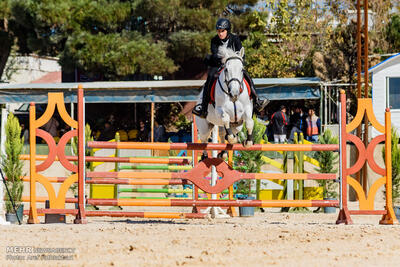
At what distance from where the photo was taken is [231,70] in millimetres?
8750

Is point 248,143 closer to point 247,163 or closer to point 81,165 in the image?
point 81,165

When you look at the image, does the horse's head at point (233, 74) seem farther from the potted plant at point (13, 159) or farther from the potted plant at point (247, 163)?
the potted plant at point (247, 163)

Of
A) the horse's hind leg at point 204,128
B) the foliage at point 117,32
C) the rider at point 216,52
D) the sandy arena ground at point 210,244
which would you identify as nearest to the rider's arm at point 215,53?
the rider at point 216,52

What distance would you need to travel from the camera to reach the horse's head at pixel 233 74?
342 inches

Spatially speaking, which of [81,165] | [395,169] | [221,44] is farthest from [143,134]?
[81,165]

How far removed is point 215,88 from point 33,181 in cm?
254

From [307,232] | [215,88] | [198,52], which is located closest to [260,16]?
[198,52]

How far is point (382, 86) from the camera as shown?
23250mm

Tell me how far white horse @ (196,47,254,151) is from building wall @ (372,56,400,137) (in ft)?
48.2

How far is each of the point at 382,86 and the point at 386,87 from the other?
126 millimetres

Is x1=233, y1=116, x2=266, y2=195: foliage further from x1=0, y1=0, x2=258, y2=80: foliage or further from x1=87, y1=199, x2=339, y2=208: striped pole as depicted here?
x1=0, y1=0, x2=258, y2=80: foliage

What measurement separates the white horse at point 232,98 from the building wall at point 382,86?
578 inches

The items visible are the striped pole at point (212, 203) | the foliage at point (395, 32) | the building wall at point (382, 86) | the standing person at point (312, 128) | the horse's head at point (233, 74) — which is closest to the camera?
the horse's head at point (233, 74)

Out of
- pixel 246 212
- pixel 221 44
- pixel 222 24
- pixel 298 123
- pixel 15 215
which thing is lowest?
pixel 246 212
